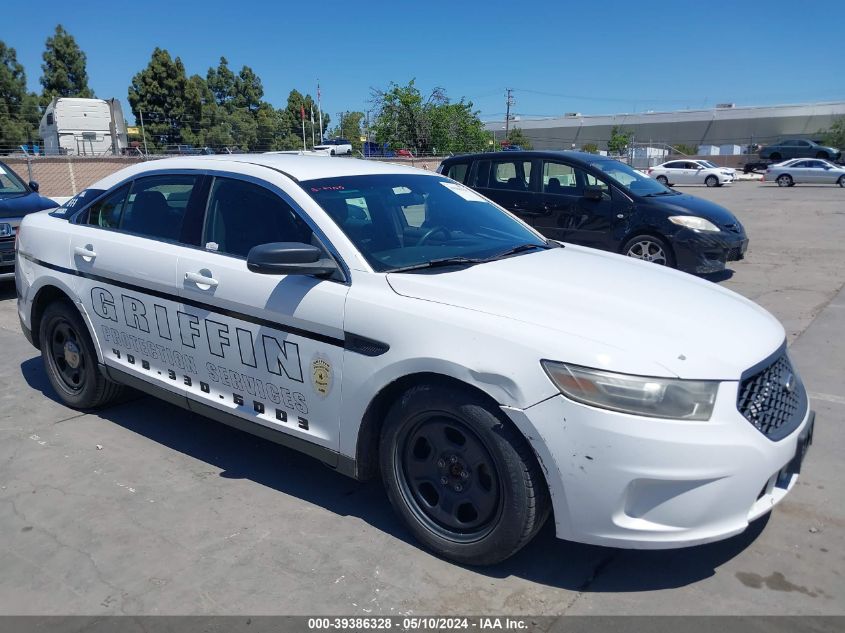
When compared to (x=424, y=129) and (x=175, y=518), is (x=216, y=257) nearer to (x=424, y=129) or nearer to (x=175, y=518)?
(x=175, y=518)

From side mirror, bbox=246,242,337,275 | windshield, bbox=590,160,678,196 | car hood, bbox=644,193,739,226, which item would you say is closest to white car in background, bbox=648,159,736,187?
windshield, bbox=590,160,678,196

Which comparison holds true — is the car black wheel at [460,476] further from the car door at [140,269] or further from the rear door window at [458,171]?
the rear door window at [458,171]

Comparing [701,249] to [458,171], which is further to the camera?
[458,171]

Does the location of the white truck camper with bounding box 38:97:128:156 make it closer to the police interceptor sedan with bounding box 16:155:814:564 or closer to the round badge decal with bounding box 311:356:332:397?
the police interceptor sedan with bounding box 16:155:814:564

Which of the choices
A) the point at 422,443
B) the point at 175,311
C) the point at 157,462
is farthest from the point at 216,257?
the point at 422,443

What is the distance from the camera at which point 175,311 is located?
3.85m

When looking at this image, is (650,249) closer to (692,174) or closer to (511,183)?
(511,183)

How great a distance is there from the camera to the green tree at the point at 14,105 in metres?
35.8

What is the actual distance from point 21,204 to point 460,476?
26.0ft

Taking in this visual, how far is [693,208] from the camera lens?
359 inches

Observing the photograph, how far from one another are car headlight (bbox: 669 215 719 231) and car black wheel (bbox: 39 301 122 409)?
6965 mm

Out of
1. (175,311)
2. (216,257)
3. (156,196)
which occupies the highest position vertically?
(156,196)

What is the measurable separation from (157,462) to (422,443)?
6.28ft

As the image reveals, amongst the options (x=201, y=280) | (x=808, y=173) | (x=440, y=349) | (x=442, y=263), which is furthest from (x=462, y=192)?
(x=808, y=173)
